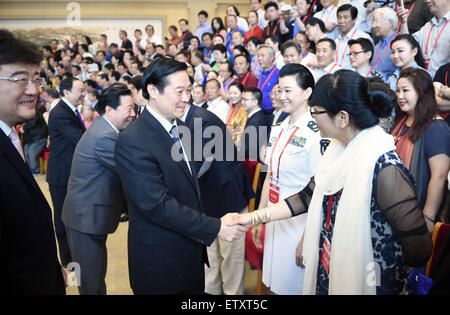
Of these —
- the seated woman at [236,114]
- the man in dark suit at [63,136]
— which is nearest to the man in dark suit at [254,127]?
the seated woman at [236,114]

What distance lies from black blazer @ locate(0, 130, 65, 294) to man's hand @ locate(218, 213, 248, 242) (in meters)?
0.69

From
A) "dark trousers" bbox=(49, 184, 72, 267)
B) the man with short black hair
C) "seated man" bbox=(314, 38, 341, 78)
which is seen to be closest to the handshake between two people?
"dark trousers" bbox=(49, 184, 72, 267)

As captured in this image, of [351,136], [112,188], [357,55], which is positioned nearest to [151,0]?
[357,55]

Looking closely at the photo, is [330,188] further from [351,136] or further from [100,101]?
[100,101]

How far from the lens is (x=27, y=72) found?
1198 millimetres

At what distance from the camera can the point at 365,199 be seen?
1248mm

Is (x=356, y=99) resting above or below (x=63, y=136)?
above

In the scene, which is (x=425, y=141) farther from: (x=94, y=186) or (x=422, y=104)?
(x=94, y=186)

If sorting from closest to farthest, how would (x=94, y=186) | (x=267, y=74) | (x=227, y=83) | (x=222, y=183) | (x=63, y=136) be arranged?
(x=94, y=186) → (x=222, y=183) → (x=63, y=136) → (x=267, y=74) → (x=227, y=83)

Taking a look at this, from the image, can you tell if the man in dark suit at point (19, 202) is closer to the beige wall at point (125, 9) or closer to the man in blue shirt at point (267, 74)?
the man in blue shirt at point (267, 74)

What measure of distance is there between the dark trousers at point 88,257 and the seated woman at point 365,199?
59.7 inches

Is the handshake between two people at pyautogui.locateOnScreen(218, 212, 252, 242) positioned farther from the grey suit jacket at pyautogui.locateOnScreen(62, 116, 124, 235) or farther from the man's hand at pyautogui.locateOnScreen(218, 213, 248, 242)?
the grey suit jacket at pyautogui.locateOnScreen(62, 116, 124, 235)

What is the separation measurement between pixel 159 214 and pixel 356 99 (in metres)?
0.87

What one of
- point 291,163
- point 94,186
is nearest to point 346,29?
point 291,163
